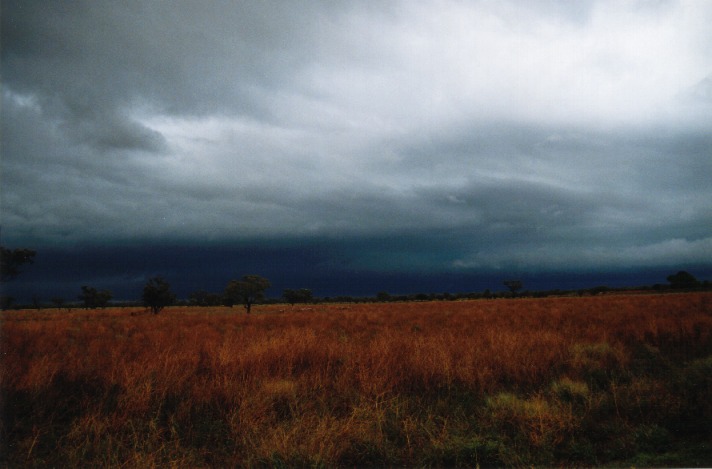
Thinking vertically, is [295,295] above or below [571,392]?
below

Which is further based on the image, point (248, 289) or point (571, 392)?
point (248, 289)

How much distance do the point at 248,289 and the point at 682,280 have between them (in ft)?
256

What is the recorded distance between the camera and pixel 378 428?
446 centimetres

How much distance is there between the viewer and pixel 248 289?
4012 cm

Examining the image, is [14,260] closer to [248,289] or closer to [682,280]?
[248,289]

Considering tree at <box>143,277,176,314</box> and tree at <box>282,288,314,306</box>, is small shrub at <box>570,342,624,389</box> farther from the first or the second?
tree at <box>282,288,314,306</box>

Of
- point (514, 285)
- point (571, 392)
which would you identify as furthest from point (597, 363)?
point (514, 285)

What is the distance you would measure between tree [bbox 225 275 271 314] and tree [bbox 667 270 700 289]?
73.6 meters

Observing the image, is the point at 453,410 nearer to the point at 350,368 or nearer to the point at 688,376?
the point at 350,368

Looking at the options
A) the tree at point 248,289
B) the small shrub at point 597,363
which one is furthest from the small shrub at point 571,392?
the tree at point 248,289

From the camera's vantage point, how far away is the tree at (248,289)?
40.0 metres

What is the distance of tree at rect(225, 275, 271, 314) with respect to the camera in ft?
131

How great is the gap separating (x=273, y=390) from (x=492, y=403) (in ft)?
10.8

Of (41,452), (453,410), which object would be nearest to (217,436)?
(41,452)
